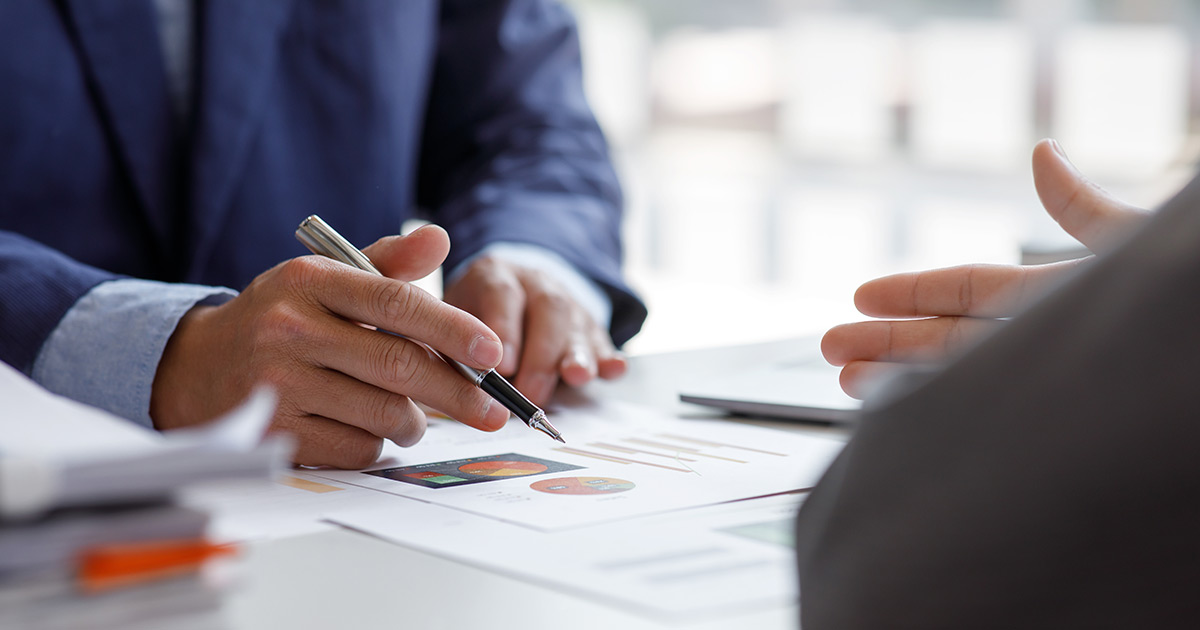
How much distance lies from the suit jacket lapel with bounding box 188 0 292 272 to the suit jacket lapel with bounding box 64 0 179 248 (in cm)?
3

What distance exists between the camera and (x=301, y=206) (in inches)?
46.4

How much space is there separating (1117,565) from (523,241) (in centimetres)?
82

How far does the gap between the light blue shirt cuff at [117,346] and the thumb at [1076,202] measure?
0.50 m

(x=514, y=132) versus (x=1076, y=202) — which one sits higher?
(x=514, y=132)

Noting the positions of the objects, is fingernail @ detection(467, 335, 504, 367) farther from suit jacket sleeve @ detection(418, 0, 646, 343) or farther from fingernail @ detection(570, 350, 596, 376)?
suit jacket sleeve @ detection(418, 0, 646, 343)

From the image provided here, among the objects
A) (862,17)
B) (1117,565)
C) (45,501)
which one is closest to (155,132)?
(45,501)

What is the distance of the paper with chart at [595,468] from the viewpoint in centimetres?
54

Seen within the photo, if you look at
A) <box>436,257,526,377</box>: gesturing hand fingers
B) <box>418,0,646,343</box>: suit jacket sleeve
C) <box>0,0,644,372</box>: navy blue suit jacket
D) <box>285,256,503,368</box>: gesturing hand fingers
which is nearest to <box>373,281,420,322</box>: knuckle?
<box>285,256,503,368</box>: gesturing hand fingers

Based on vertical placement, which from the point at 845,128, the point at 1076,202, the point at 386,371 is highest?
the point at 845,128

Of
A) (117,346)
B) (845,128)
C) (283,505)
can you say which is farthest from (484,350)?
(845,128)

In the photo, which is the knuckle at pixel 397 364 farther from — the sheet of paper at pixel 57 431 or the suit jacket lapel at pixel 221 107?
the suit jacket lapel at pixel 221 107

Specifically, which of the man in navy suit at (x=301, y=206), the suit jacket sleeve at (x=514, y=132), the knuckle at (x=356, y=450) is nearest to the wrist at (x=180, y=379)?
the man in navy suit at (x=301, y=206)

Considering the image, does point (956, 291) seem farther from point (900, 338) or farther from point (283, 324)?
point (283, 324)

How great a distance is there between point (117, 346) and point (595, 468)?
0.31 meters
